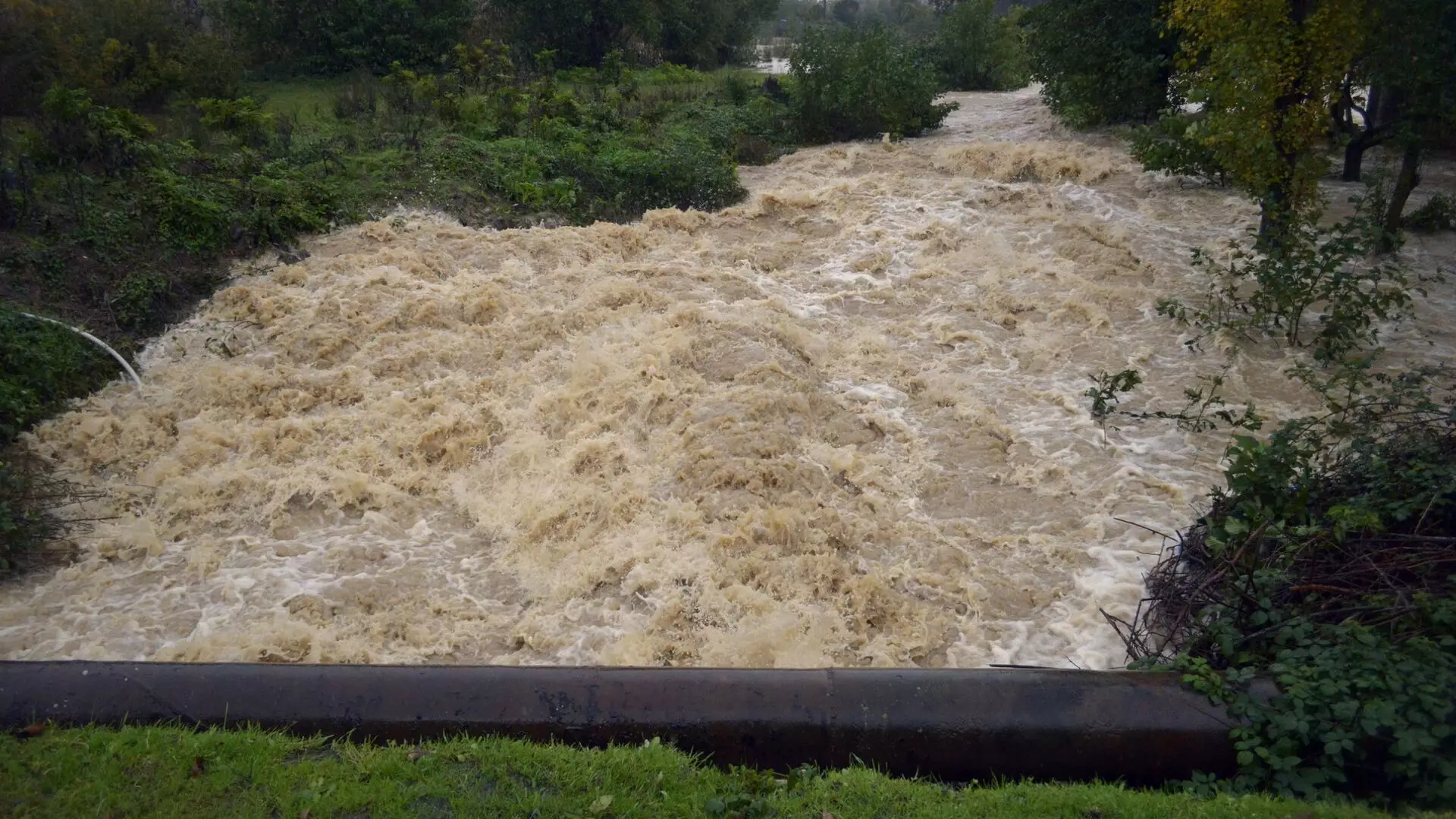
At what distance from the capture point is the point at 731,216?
1237 cm

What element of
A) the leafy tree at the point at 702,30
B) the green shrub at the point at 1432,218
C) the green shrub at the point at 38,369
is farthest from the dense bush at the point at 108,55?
the green shrub at the point at 1432,218

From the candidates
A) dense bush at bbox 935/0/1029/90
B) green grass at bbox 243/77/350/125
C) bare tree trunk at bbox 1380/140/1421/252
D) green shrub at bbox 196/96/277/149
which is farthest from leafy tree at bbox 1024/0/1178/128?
green shrub at bbox 196/96/277/149

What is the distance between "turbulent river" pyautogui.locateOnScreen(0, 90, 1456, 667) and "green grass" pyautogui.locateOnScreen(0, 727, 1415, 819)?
5.52 feet

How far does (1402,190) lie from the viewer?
962cm

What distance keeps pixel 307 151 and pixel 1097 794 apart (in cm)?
1226

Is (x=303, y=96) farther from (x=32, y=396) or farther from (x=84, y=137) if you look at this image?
(x=32, y=396)

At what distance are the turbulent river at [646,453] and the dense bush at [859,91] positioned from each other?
5.61 meters

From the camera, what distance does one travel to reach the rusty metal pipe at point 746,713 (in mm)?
3707

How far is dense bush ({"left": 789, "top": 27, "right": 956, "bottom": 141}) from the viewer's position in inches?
640

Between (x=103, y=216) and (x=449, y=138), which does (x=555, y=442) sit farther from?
(x=449, y=138)

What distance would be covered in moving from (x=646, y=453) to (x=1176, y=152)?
8230mm

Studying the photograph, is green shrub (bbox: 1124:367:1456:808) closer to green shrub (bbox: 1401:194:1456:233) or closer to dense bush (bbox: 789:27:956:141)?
green shrub (bbox: 1401:194:1456:233)

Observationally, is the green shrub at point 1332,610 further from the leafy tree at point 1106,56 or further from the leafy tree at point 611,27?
the leafy tree at point 611,27

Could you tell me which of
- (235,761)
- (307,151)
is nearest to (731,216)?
(307,151)
